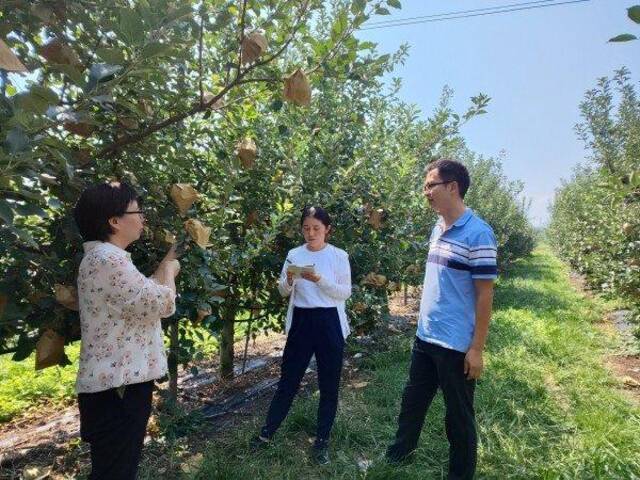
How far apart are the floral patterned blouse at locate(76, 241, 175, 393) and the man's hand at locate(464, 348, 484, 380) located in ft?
4.44

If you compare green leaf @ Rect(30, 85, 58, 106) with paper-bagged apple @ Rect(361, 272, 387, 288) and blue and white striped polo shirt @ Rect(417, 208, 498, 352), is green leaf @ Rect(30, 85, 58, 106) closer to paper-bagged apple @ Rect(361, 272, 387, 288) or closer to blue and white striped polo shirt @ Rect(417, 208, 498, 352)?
blue and white striped polo shirt @ Rect(417, 208, 498, 352)

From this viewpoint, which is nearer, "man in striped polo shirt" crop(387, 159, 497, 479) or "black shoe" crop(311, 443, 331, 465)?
"man in striped polo shirt" crop(387, 159, 497, 479)

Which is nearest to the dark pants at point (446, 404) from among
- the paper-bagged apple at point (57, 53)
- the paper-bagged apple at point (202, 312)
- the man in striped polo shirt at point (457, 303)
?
the man in striped polo shirt at point (457, 303)

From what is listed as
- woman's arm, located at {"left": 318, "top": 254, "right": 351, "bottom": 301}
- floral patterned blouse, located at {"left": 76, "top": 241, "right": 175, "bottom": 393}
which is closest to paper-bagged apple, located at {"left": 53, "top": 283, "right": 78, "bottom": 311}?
floral patterned blouse, located at {"left": 76, "top": 241, "right": 175, "bottom": 393}

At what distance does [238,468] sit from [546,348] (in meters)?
4.19

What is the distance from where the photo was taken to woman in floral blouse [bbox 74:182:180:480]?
162cm

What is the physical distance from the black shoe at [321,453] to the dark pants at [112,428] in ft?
4.18

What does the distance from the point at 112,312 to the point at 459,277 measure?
1.52m

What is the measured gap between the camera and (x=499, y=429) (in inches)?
125

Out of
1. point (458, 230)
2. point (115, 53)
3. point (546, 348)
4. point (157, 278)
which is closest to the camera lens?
point (115, 53)

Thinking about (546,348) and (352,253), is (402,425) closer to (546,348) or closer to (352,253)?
(352,253)

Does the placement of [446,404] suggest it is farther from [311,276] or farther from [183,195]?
[183,195]

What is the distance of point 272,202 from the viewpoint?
343 centimetres

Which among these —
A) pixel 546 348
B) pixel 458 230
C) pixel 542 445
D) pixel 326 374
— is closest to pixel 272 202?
pixel 326 374
